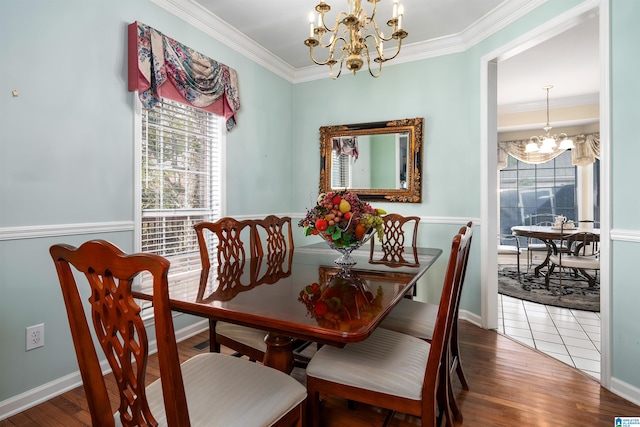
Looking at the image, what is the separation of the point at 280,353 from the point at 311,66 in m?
3.46

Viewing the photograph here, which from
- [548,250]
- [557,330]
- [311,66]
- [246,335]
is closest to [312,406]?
[246,335]

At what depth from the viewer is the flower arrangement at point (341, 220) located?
1.73 meters

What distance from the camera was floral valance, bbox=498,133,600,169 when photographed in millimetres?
5785

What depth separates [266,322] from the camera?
1.08 meters

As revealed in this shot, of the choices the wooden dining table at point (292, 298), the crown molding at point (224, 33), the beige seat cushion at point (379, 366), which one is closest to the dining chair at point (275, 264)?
the wooden dining table at point (292, 298)

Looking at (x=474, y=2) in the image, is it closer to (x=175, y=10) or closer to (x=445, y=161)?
(x=445, y=161)

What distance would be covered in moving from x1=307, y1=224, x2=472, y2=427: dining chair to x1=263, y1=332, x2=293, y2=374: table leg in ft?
0.50

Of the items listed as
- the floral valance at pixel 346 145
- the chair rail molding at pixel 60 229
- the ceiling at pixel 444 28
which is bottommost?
the chair rail molding at pixel 60 229

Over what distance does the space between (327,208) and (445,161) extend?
211cm

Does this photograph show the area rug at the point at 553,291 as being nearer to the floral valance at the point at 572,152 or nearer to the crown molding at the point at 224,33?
the floral valance at the point at 572,152

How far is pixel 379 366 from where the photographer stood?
1.30 m

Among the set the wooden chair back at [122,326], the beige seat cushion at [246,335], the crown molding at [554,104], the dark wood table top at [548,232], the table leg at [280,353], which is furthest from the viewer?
the crown molding at [554,104]

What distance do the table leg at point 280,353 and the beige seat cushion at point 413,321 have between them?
556 millimetres

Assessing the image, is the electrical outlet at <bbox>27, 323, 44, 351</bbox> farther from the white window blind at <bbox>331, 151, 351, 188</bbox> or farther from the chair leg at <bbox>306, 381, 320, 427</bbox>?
the white window blind at <bbox>331, 151, 351, 188</bbox>
